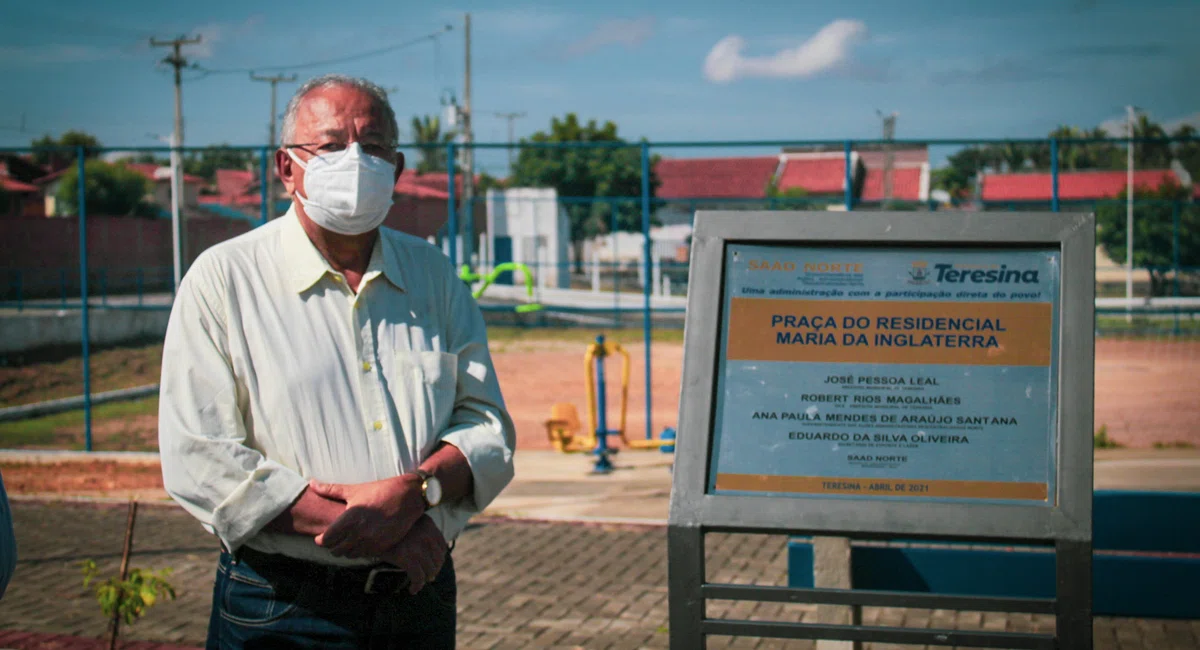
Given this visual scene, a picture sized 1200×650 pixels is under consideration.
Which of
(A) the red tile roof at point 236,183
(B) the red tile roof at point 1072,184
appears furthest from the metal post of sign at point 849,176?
(A) the red tile roof at point 236,183

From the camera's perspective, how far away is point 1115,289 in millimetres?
26297

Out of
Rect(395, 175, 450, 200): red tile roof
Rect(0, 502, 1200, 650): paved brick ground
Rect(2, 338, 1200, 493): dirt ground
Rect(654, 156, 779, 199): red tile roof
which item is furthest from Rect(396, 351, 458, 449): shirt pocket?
Rect(654, 156, 779, 199): red tile roof

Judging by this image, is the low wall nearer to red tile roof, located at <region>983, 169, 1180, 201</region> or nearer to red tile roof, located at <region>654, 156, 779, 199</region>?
red tile roof, located at <region>983, 169, 1180, 201</region>

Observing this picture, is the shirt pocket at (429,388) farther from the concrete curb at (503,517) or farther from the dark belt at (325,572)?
the concrete curb at (503,517)

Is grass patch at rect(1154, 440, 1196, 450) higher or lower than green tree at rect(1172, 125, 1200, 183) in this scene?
lower

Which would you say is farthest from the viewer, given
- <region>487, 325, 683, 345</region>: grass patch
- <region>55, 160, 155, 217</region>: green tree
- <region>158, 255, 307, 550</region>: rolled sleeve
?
<region>55, 160, 155, 217</region>: green tree

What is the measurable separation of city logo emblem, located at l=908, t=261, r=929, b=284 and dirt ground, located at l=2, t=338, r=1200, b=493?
8261 millimetres

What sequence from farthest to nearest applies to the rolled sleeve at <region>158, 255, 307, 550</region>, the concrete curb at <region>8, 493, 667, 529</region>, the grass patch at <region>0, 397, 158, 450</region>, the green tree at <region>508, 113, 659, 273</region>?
the green tree at <region>508, 113, 659, 273</region>
the grass patch at <region>0, 397, 158, 450</region>
the concrete curb at <region>8, 493, 667, 529</region>
the rolled sleeve at <region>158, 255, 307, 550</region>

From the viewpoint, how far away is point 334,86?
7.99 feet

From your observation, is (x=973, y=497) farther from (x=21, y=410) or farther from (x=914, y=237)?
(x=21, y=410)

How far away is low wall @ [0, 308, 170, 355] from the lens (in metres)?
18.1

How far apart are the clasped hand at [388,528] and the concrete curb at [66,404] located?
46.0 ft

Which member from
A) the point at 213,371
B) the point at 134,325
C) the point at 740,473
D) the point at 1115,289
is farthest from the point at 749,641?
the point at 1115,289

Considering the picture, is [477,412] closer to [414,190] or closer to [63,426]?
[63,426]
